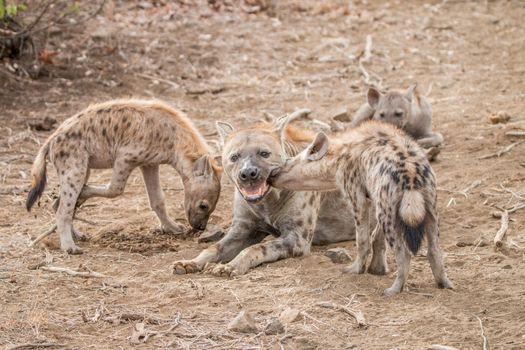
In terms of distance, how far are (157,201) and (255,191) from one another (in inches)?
43.8

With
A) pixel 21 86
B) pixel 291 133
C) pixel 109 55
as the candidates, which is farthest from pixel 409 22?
pixel 291 133

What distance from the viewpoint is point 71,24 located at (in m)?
10.2

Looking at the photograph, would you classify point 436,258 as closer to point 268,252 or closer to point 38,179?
point 268,252

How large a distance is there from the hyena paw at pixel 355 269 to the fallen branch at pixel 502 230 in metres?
0.81

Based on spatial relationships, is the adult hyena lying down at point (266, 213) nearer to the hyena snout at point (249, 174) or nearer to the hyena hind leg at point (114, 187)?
the hyena snout at point (249, 174)

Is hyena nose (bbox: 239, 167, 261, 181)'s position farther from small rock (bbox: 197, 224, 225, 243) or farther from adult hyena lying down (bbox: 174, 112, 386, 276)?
small rock (bbox: 197, 224, 225, 243)

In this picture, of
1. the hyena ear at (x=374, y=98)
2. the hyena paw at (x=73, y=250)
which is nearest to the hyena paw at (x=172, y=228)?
the hyena paw at (x=73, y=250)

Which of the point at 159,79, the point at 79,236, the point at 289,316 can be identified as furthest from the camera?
the point at 159,79

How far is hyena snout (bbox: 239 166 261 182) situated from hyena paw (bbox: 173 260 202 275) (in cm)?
54

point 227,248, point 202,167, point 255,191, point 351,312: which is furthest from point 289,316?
point 202,167

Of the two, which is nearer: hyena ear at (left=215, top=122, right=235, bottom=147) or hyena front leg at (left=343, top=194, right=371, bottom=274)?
hyena front leg at (left=343, top=194, right=371, bottom=274)

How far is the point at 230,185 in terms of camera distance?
7.21 m

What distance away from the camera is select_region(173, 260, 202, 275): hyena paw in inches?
204

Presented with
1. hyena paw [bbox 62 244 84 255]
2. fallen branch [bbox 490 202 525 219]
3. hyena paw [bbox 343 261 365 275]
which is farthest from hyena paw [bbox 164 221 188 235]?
fallen branch [bbox 490 202 525 219]
